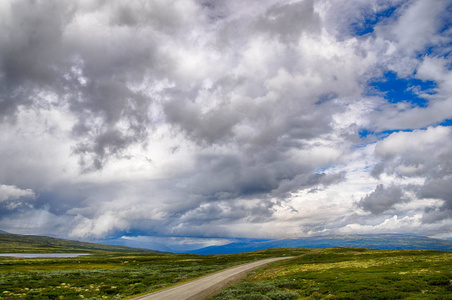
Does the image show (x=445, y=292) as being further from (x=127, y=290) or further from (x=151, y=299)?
(x=127, y=290)

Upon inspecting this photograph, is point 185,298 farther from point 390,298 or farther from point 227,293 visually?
point 390,298

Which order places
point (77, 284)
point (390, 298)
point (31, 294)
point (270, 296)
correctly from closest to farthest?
point (390, 298) → point (270, 296) → point (31, 294) → point (77, 284)

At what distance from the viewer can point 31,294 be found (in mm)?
41875

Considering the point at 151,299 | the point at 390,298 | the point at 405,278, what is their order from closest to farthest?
1. the point at 390,298
2. the point at 151,299
3. the point at 405,278

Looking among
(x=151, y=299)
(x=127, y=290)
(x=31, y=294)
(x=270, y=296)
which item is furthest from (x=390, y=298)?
(x=31, y=294)

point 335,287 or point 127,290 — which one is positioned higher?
point 335,287

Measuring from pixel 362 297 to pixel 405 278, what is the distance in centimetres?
1525

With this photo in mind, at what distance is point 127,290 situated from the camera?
45250mm

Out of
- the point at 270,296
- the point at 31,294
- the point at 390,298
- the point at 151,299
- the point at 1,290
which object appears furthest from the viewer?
the point at 1,290

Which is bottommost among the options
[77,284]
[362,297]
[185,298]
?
[77,284]

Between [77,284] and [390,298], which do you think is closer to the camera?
[390,298]

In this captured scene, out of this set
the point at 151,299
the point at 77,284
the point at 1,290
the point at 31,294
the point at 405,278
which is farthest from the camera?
the point at 77,284

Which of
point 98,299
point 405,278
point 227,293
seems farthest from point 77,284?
point 405,278

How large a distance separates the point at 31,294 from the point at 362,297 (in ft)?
163
